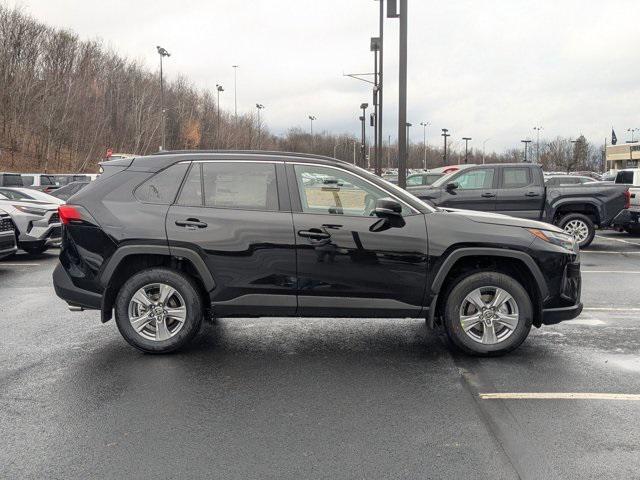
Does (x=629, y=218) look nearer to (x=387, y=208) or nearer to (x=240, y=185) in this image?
(x=387, y=208)

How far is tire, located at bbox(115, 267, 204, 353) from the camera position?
18.2 feet

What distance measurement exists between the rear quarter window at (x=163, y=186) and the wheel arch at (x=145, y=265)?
1.55 ft

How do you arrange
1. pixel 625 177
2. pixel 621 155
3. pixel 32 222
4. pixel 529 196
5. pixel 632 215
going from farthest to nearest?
pixel 621 155, pixel 625 177, pixel 632 215, pixel 529 196, pixel 32 222

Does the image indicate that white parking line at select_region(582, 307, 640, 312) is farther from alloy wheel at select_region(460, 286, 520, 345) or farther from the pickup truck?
the pickup truck

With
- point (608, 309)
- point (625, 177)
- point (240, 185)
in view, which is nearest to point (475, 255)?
point (240, 185)

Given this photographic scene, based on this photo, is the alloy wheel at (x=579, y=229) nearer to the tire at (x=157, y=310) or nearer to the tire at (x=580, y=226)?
the tire at (x=580, y=226)

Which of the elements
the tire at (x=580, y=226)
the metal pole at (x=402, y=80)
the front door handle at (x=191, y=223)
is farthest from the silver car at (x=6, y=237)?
the tire at (x=580, y=226)

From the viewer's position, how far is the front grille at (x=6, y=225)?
10738 millimetres

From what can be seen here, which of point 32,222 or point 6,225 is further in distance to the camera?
point 32,222

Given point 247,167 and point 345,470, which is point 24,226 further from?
point 345,470

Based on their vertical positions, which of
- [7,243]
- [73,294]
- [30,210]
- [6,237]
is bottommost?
[73,294]

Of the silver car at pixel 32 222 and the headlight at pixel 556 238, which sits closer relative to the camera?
the headlight at pixel 556 238

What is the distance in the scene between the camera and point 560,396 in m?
4.55

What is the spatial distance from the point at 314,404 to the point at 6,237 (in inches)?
334
